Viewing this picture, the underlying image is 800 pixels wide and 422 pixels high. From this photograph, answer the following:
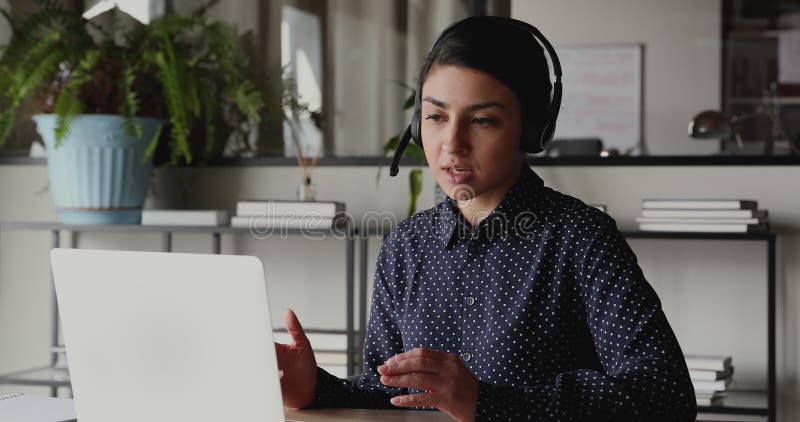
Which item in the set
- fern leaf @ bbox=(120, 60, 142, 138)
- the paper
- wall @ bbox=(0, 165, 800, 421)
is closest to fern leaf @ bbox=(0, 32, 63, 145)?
fern leaf @ bbox=(120, 60, 142, 138)

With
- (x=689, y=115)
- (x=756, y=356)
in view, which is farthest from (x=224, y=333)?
(x=689, y=115)

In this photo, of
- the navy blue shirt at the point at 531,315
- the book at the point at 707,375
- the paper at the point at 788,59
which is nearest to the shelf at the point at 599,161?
the book at the point at 707,375

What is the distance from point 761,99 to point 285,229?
10.4 ft

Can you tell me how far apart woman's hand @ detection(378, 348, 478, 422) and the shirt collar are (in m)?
0.36

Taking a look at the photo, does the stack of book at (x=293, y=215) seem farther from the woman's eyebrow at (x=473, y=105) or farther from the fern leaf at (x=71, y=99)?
the woman's eyebrow at (x=473, y=105)

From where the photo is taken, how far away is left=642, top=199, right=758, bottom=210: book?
251 cm

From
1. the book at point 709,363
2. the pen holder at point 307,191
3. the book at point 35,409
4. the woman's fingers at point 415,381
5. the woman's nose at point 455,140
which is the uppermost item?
the woman's nose at point 455,140

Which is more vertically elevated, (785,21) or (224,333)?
(785,21)

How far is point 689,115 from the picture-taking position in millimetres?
4719

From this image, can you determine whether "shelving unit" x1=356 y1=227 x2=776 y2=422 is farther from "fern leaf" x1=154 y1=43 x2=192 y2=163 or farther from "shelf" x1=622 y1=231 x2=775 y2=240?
"fern leaf" x1=154 y1=43 x2=192 y2=163

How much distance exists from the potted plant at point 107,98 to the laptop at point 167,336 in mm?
1807

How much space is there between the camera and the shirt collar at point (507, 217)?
132 centimetres

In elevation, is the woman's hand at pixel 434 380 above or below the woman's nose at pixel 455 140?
below

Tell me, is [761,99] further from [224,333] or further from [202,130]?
[224,333]
